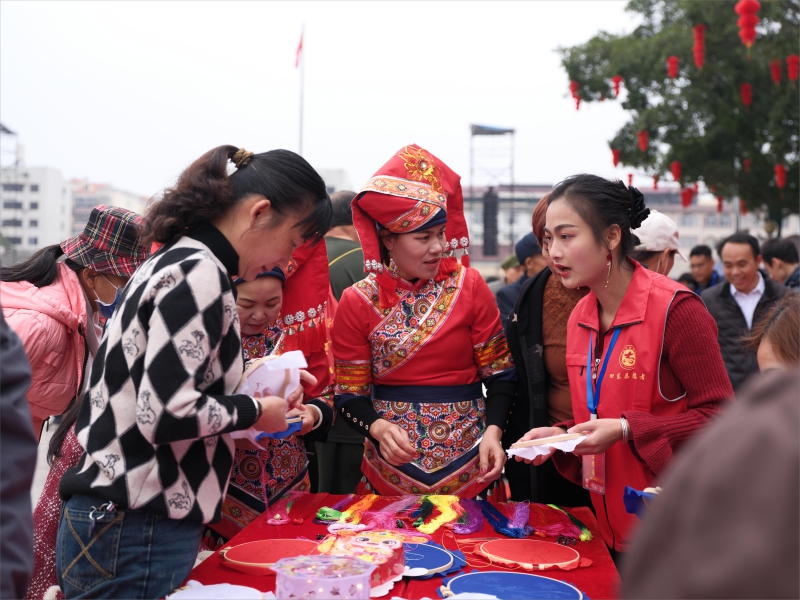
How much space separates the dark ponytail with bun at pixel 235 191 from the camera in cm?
141

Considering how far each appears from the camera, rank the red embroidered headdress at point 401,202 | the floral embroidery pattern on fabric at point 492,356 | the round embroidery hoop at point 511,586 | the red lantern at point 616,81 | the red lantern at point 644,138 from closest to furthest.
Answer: the round embroidery hoop at point 511,586 < the red embroidered headdress at point 401,202 < the floral embroidery pattern on fabric at point 492,356 < the red lantern at point 616,81 < the red lantern at point 644,138

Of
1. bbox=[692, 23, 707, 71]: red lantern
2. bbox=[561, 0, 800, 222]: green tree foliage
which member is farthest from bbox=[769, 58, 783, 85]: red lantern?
bbox=[692, 23, 707, 71]: red lantern

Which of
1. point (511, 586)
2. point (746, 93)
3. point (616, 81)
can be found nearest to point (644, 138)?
point (616, 81)

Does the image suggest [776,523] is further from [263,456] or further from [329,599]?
[263,456]

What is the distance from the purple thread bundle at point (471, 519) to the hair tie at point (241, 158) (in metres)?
1.03

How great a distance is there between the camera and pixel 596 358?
195 centimetres

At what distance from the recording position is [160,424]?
1.20 meters

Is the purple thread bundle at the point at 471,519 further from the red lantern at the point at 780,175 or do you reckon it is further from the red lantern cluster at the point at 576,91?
the red lantern cluster at the point at 576,91

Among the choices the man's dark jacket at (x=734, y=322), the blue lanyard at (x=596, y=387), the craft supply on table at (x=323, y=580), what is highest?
the blue lanyard at (x=596, y=387)

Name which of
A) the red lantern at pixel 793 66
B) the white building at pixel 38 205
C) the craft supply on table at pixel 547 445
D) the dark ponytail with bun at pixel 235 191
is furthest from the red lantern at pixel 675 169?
the white building at pixel 38 205

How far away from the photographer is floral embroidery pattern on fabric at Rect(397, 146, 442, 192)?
→ 2299mm

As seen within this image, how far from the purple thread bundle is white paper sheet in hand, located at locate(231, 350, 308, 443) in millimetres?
642

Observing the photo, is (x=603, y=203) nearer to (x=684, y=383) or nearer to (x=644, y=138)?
(x=684, y=383)

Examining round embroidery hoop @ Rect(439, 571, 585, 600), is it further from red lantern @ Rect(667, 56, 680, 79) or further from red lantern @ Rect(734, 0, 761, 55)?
red lantern @ Rect(667, 56, 680, 79)
